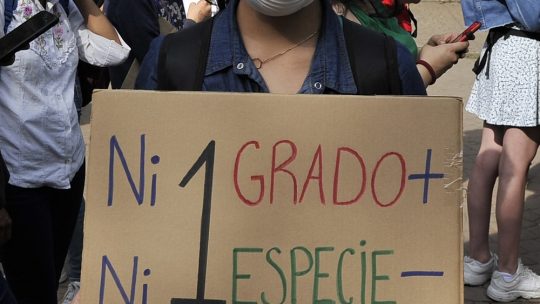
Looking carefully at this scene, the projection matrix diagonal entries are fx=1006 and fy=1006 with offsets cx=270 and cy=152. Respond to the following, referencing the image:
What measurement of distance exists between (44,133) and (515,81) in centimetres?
203

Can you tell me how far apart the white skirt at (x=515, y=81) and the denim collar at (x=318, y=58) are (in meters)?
2.07

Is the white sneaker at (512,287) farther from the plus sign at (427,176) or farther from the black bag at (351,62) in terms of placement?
the plus sign at (427,176)

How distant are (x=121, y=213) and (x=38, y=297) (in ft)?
5.05

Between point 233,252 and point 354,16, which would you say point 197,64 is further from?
point 354,16

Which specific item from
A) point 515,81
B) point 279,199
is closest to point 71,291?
point 515,81

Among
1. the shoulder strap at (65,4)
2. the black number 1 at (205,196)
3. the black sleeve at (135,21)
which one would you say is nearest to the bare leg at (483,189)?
the black sleeve at (135,21)

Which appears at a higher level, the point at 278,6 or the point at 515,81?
the point at 278,6

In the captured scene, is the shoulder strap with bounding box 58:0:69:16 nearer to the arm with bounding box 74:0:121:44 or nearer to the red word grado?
the arm with bounding box 74:0:121:44

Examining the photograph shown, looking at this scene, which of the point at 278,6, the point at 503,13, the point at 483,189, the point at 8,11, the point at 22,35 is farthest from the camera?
the point at 483,189

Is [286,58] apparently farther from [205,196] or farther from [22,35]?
[22,35]

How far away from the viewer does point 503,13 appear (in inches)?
162

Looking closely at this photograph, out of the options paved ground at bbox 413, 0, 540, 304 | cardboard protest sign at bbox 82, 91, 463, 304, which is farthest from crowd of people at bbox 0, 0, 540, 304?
paved ground at bbox 413, 0, 540, 304

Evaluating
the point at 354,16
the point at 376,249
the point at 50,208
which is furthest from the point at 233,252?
the point at 50,208

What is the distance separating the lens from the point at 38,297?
134 inches
